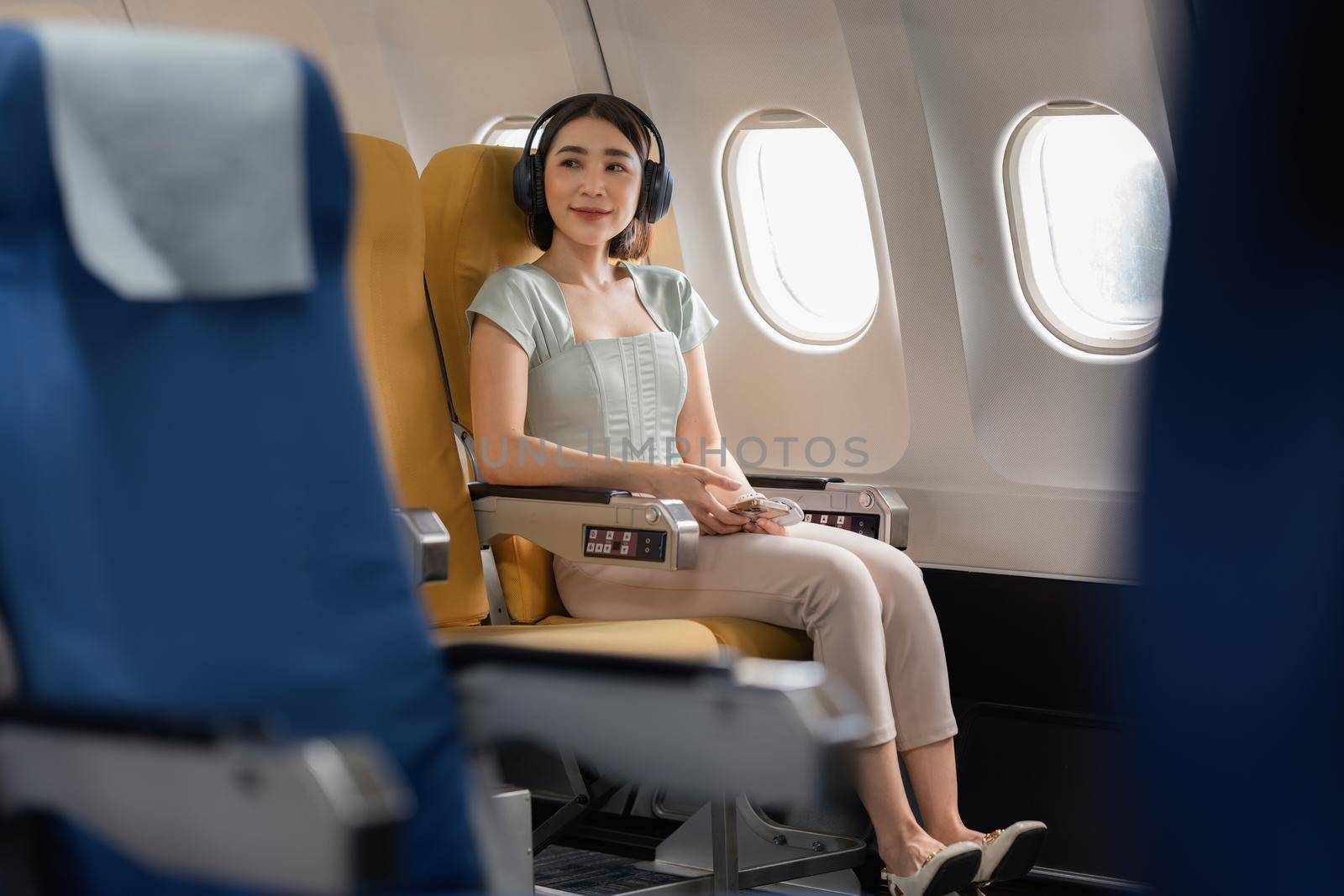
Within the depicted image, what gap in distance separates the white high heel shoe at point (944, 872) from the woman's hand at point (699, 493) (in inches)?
31.3

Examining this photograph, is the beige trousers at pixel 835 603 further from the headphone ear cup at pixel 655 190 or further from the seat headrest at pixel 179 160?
the seat headrest at pixel 179 160

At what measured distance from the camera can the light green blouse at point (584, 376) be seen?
10.1 feet

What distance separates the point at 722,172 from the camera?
4.10 metres

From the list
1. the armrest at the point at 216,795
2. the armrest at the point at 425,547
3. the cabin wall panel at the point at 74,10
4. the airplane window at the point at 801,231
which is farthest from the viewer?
the cabin wall panel at the point at 74,10

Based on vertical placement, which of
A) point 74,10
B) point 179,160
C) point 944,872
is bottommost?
point 944,872

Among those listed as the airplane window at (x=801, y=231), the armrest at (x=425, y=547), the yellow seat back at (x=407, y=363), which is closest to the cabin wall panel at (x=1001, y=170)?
the airplane window at (x=801, y=231)

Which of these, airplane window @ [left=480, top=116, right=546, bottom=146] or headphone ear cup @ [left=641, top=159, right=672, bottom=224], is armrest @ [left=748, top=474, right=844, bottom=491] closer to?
headphone ear cup @ [left=641, top=159, right=672, bottom=224]

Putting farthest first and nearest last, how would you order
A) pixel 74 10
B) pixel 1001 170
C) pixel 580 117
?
pixel 74 10, pixel 1001 170, pixel 580 117

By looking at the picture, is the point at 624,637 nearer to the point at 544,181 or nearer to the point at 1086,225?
the point at 544,181

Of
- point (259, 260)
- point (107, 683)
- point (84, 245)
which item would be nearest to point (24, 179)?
point (84, 245)

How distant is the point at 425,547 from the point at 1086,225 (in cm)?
222

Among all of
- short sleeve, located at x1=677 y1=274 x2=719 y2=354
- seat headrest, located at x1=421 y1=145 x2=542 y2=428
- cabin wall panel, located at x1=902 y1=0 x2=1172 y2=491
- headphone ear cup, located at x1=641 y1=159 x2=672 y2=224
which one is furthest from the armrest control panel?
cabin wall panel, located at x1=902 y1=0 x2=1172 y2=491

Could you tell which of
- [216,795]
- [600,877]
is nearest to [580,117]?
[600,877]

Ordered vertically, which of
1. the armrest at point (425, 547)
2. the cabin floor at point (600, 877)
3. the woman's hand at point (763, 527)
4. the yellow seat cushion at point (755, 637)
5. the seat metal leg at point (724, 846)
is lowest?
the cabin floor at point (600, 877)
